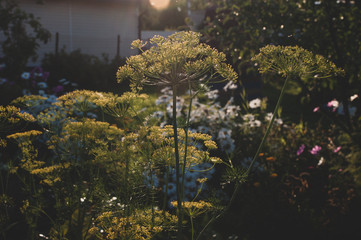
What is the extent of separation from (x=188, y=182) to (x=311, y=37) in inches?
88.2

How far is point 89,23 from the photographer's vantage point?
17.5 m

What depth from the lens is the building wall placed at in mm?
15672

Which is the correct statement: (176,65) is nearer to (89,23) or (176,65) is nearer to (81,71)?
(81,71)

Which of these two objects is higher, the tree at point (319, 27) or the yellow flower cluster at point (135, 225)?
the tree at point (319, 27)

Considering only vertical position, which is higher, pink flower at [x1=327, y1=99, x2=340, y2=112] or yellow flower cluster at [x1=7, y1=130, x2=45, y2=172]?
pink flower at [x1=327, y1=99, x2=340, y2=112]

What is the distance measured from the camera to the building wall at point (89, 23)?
15.7m

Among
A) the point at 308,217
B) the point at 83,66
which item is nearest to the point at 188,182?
the point at 308,217

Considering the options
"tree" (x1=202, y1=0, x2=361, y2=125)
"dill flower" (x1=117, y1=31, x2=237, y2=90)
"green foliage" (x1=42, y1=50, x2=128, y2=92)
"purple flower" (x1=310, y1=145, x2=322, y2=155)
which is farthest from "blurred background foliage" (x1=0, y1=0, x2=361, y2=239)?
"green foliage" (x1=42, y1=50, x2=128, y2=92)

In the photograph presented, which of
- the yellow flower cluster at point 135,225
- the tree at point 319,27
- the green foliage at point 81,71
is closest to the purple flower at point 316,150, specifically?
the tree at point 319,27

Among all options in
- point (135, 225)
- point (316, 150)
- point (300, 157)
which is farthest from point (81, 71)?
point (135, 225)

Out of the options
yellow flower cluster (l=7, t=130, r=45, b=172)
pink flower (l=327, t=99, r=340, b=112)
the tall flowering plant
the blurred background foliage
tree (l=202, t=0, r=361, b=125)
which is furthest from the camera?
pink flower (l=327, t=99, r=340, b=112)

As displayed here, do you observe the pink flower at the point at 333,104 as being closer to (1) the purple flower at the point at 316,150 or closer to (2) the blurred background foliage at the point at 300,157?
(2) the blurred background foliage at the point at 300,157

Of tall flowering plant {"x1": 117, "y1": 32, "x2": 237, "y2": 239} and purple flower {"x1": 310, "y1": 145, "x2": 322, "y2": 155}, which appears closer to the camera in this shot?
tall flowering plant {"x1": 117, "y1": 32, "x2": 237, "y2": 239}

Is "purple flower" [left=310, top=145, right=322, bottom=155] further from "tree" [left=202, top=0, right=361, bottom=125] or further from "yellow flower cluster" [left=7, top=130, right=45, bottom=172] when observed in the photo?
"yellow flower cluster" [left=7, top=130, right=45, bottom=172]
